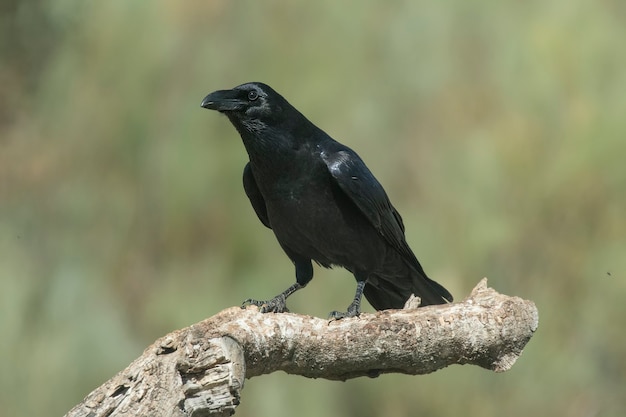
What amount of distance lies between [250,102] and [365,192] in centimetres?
79

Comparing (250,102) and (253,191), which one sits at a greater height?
(250,102)

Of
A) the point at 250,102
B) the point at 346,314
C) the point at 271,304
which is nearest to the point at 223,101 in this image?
the point at 250,102

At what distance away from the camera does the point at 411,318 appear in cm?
391

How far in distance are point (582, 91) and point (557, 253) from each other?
5.15 ft

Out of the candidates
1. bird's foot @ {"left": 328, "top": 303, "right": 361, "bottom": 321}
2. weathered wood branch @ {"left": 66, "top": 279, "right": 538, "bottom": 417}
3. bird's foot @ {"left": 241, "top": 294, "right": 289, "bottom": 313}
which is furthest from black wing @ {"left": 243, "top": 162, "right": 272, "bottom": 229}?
weathered wood branch @ {"left": 66, "top": 279, "right": 538, "bottom": 417}

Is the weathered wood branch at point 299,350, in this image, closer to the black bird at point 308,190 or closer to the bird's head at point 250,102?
the black bird at point 308,190

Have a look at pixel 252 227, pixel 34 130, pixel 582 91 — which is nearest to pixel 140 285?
pixel 252 227

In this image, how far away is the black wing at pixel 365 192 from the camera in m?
4.76

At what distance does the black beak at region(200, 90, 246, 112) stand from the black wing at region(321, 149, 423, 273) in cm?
55

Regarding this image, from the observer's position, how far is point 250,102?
467cm

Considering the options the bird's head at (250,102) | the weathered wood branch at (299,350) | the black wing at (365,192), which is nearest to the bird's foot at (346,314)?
the weathered wood branch at (299,350)

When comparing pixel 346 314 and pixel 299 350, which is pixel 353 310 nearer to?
pixel 346 314

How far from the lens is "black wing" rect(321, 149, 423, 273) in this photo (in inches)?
187

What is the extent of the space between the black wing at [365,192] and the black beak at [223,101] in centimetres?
55
